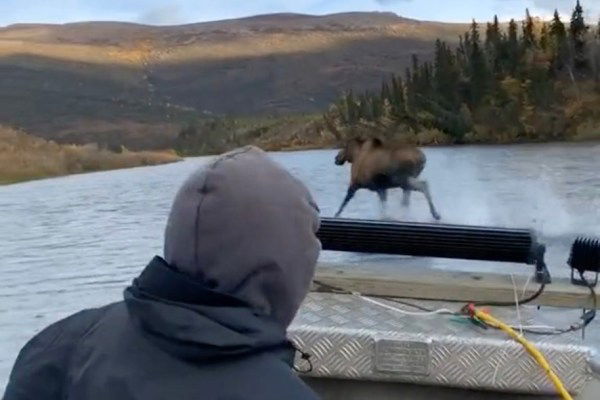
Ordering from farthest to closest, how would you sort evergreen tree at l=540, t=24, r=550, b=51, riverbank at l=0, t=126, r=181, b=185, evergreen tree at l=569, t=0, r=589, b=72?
evergreen tree at l=540, t=24, r=550, b=51 → evergreen tree at l=569, t=0, r=589, b=72 → riverbank at l=0, t=126, r=181, b=185

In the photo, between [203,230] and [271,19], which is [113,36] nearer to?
[271,19]

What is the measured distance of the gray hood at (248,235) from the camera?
1.56 m

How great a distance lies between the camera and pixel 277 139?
13.2 metres

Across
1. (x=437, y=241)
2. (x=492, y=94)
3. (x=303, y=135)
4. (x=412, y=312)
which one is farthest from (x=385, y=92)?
(x=412, y=312)

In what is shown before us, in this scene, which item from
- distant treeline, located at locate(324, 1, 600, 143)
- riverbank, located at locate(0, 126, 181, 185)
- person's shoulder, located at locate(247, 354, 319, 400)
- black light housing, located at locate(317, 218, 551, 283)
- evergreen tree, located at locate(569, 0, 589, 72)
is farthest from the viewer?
evergreen tree, located at locate(569, 0, 589, 72)

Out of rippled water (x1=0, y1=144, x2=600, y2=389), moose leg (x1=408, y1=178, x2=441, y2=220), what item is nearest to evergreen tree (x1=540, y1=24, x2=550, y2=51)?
rippled water (x1=0, y1=144, x2=600, y2=389)

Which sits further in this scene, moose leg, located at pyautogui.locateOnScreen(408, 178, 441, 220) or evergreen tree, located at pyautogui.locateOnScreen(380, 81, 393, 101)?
evergreen tree, located at pyautogui.locateOnScreen(380, 81, 393, 101)

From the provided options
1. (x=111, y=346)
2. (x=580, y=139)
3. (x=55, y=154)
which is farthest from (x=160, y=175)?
(x=111, y=346)

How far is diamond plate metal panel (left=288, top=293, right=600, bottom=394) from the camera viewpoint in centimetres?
311

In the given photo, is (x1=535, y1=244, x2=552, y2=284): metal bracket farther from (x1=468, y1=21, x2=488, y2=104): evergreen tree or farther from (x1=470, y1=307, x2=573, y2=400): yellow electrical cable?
(x1=468, y1=21, x2=488, y2=104): evergreen tree

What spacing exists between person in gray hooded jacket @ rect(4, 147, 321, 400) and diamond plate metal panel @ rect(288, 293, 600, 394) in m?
1.57

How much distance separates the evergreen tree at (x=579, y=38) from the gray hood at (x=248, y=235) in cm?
1723

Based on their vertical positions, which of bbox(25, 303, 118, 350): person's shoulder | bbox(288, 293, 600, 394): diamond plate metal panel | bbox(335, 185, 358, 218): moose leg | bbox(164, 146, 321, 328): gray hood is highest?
bbox(164, 146, 321, 328): gray hood

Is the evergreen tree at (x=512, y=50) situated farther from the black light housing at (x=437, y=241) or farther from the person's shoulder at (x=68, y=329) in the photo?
the person's shoulder at (x=68, y=329)
